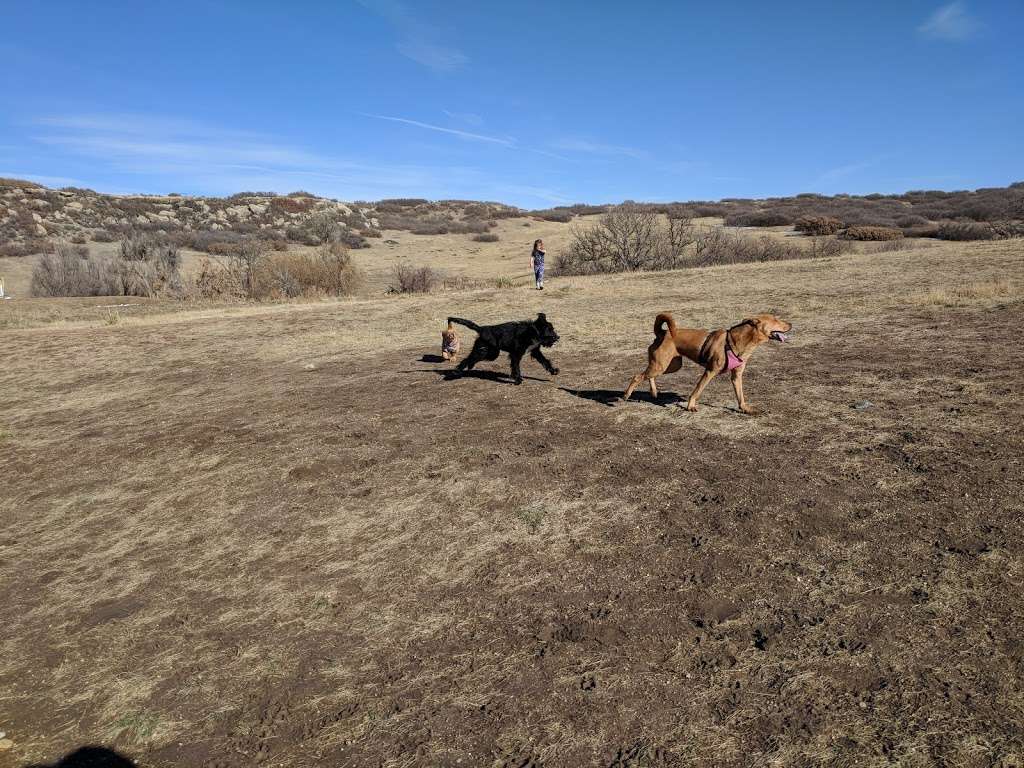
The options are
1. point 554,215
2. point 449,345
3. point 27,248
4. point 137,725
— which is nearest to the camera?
point 137,725

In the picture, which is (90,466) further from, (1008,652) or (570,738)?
(1008,652)

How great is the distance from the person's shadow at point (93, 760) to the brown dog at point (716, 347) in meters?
5.39

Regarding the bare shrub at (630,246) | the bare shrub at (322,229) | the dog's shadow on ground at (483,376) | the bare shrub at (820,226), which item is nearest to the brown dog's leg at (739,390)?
the dog's shadow on ground at (483,376)

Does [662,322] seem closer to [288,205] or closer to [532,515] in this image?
[532,515]

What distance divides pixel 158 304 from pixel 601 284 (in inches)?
579

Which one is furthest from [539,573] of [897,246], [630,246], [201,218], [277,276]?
[201,218]

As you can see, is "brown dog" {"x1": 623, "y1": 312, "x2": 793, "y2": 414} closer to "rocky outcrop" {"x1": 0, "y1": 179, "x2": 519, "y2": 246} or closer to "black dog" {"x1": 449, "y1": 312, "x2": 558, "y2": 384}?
"black dog" {"x1": 449, "y1": 312, "x2": 558, "y2": 384}

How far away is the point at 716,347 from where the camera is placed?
618 centimetres

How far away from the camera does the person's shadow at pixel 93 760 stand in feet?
9.43

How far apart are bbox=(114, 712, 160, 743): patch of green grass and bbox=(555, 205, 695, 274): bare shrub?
22.4 meters

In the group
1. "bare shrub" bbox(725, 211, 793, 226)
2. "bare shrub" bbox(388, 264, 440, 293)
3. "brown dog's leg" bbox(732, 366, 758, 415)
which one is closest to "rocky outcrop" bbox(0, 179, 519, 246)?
"bare shrub" bbox(388, 264, 440, 293)

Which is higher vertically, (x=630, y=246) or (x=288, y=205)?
(x=288, y=205)

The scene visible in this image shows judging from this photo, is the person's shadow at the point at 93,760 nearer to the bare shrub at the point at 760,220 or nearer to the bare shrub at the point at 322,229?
the bare shrub at the point at 322,229

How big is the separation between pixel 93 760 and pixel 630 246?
77.7 ft
